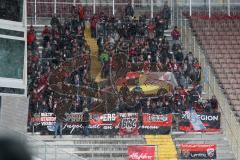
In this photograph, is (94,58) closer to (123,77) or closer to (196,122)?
(123,77)

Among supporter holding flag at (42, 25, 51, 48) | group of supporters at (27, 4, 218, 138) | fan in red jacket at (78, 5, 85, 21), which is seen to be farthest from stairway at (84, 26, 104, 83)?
supporter holding flag at (42, 25, 51, 48)

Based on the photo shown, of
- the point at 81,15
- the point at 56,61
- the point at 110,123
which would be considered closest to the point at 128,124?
the point at 110,123

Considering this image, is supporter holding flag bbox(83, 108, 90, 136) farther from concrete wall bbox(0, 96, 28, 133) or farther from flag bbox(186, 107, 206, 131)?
flag bbox(186, 107, 206, 131)

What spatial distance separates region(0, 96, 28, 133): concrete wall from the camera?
22.0 metres

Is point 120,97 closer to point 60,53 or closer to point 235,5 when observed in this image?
point 60,53

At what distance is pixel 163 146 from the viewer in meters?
23.0

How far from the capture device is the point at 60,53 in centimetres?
2669

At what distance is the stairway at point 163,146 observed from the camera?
22125 millimetres

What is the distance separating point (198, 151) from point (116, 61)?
18.4ft

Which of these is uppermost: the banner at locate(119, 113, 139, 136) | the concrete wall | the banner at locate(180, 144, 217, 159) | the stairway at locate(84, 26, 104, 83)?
the stairway at locate(84, 26, 104, 83)

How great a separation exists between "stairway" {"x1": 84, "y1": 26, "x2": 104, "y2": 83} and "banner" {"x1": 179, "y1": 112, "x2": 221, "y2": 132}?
132 inches

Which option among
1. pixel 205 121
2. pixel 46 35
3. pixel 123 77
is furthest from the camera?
pixel 46 35

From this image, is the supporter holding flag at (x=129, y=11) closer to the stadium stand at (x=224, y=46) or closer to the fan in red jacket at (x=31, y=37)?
the stadium stand at (x=224, y=46)

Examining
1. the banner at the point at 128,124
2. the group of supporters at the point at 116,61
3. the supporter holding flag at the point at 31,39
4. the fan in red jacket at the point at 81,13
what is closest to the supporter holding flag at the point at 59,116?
the group of supporters at the point at 116,61
